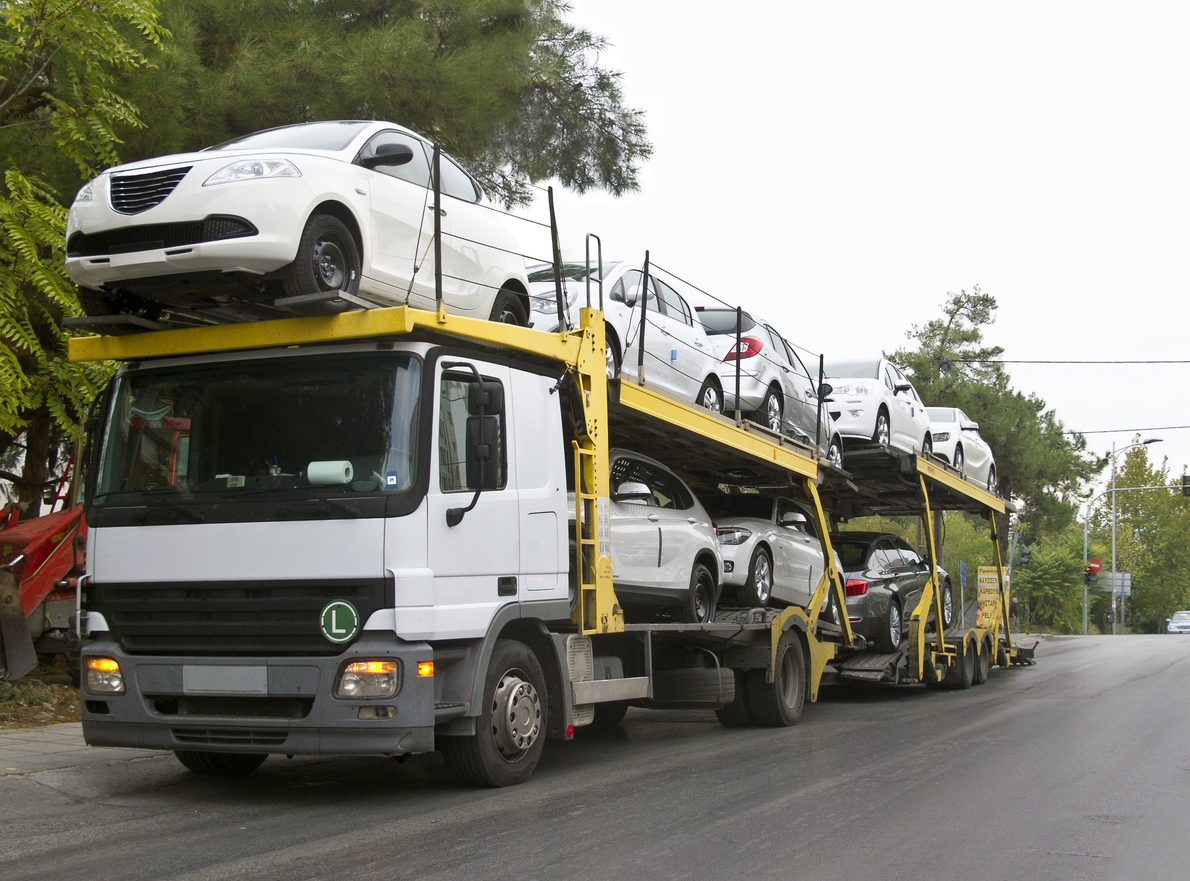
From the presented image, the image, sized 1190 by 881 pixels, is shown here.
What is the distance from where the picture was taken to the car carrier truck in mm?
6258

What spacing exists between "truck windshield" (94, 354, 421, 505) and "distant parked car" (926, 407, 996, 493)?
12.4 meters

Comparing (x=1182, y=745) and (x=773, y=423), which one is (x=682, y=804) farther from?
(x=773, y=423)

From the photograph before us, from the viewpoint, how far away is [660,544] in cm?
933

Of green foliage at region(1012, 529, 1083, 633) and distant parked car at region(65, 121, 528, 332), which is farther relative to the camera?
green foliage at region(1012, 529, 1083, 633)

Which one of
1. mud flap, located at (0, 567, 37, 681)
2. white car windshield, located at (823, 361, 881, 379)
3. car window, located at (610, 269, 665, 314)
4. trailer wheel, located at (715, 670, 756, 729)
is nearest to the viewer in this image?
car window, located at (610, 269, 665, 314)

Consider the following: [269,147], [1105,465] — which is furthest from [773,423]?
[1105,465]

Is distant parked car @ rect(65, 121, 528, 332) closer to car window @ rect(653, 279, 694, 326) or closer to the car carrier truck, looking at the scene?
the car carrier truck

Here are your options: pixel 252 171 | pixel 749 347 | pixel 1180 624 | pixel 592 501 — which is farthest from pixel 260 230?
pixel 1180 624

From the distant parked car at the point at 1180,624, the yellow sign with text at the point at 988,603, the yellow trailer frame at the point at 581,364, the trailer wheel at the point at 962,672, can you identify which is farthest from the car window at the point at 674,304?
the distant parked car at the point at 1180,624

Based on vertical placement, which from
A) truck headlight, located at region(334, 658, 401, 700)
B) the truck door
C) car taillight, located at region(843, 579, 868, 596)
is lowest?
truck headlight, located at region(334, 658, 401, 700)

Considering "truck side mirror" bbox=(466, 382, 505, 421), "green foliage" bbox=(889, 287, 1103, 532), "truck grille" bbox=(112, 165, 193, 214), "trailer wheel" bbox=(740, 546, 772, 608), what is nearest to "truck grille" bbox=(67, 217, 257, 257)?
"truck grille" bbox=(112, 165, 193, 214)

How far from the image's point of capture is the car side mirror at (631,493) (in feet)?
28.2

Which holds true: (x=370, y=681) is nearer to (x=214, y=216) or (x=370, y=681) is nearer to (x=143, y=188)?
(x=214, y=216)

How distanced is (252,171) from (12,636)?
637 cm
